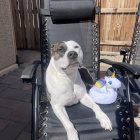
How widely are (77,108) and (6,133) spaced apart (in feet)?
3.45

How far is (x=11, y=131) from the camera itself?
2.44 meters

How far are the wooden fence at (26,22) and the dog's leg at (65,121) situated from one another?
4475 millimetres

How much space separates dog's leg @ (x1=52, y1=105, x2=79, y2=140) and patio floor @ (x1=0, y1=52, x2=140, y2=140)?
2.57 feet

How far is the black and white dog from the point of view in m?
1.76

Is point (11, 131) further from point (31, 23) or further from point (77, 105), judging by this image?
Answer: point (31, 23)

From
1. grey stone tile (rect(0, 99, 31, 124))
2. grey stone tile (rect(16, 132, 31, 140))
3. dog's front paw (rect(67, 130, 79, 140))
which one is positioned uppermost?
dog's front paw (rect(67, 130, 79, 140))

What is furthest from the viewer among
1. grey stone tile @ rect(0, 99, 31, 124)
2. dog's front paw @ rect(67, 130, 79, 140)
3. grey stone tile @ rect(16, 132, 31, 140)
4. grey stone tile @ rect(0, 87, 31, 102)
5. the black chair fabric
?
grey stone tile @ rect(0, 87, 31, 102)

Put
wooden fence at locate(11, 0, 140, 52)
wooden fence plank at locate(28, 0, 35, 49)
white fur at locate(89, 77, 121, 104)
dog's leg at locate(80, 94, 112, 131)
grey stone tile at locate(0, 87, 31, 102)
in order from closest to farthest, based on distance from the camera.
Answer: dog's leg at locate(80, 94, 112, 131) → white fur at locate(89, 77, 121, 104) → grey stone tile at locate(0, 87, 31, 102) → wooden fence at locate(11, 0, 140, 52) → wooden fence plank at locate(28, 0, 35, 49)

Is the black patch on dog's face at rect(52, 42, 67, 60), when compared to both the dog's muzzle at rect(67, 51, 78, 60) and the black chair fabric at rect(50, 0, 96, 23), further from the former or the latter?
the black chair fabric at rect(50, 0, 96, 23)

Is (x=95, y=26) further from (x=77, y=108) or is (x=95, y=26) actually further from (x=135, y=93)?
(x=77, y=108)

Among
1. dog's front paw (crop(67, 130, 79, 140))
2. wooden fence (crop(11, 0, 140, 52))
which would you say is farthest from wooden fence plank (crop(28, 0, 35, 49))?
dog's front paw (crop(67, 130, 79, 140))

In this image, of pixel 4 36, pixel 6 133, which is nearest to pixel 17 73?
pixel 4 36

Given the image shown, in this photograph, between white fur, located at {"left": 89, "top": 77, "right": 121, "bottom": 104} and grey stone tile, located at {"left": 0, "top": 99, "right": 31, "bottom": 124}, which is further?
grey stone tile, located at {"left": 0, "top": 99, "right": 31, "bottom": 124}

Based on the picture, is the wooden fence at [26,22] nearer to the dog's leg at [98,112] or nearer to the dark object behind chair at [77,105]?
the dark object behind chair at [77,105]
